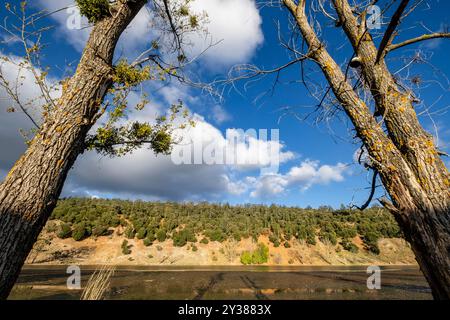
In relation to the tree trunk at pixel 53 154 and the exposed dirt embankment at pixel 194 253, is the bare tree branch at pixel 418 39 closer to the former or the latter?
the tree trunk at pixel 53 154

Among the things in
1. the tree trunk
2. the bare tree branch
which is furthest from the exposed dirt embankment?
the bare tree branch

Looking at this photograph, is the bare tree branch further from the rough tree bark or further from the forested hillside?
the forested hillside

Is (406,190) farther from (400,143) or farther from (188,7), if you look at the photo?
(188,7)

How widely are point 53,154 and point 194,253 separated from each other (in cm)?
2308

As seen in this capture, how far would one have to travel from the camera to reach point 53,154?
2.55m

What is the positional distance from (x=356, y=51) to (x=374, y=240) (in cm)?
2919

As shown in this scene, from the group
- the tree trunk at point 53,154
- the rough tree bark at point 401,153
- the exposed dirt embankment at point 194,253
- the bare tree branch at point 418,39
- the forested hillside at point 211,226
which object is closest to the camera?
the rough tree bark at point 401,153

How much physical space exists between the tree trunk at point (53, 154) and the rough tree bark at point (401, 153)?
2209mm

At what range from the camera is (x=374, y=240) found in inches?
1084

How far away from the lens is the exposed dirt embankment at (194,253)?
22250 millimetres

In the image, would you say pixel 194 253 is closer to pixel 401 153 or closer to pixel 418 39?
pixel 401 153

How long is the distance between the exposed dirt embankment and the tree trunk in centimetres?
2156

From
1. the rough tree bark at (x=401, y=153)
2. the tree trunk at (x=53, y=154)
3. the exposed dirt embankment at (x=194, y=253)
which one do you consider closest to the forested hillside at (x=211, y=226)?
the exposed dirt embankment at (x=194, y=253)
